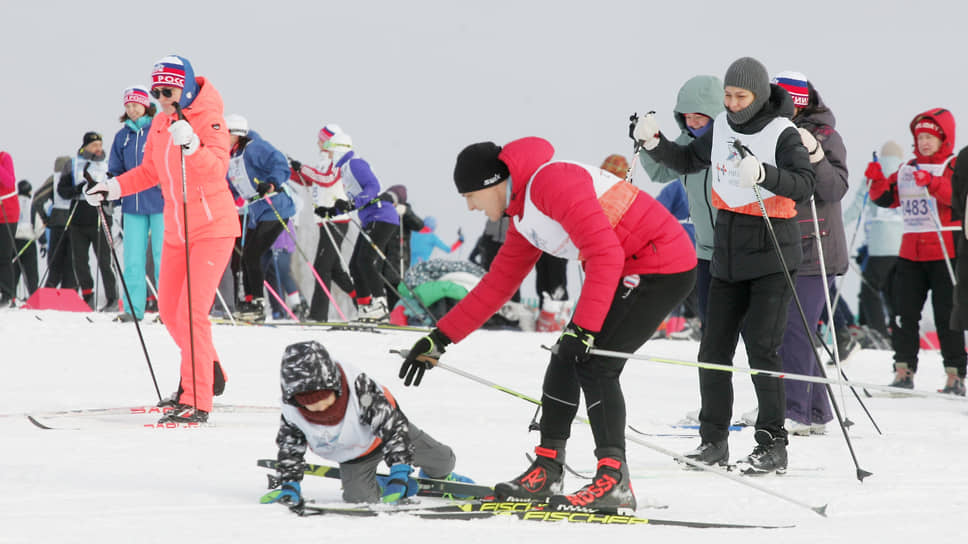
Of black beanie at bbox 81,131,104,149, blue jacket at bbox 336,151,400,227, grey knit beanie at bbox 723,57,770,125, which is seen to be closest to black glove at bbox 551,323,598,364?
grey knit beanie at bbox 723,57,770,125

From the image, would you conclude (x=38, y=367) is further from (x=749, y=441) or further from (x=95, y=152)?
(x=749, y=441)

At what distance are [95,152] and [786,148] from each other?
7477 mm

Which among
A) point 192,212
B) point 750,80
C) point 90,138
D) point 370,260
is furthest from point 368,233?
point 750,80

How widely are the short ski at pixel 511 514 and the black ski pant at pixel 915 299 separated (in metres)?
4.55

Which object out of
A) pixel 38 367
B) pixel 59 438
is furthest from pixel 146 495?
pixel 38 367

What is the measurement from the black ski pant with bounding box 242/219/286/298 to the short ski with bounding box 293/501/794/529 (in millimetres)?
6298

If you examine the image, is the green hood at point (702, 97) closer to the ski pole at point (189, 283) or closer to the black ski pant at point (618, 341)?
the black ski pant at point (618, 341)

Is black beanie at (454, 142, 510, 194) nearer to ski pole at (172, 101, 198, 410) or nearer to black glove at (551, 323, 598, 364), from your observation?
black glove at (551, 323, 598, 364)

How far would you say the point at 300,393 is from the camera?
11.0 ft

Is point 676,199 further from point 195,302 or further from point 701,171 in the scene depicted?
point 195,302

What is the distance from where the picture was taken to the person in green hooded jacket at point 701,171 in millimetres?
5121

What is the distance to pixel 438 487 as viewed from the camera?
355 centimetres

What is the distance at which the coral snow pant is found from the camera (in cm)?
516

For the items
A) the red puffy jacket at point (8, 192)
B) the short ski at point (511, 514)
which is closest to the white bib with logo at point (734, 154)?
the short ski at point (511, 514)
